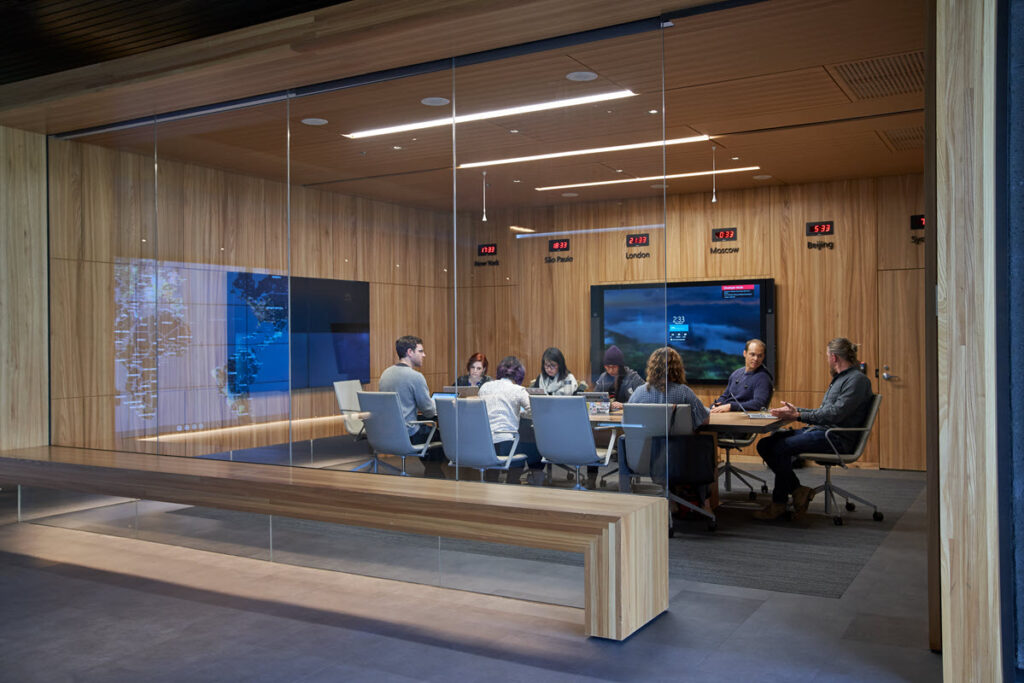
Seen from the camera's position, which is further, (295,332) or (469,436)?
(295,332)

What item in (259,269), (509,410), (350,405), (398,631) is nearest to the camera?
(398,631)

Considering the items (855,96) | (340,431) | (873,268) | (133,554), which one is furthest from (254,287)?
(873,268)

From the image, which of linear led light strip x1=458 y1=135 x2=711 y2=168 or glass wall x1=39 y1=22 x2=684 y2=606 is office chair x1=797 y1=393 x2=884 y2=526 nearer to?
glass wall x1=39 y1=22 x2=684 y2=606

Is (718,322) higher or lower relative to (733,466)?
higher

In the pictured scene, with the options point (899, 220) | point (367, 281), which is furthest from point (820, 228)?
point (367, 281)

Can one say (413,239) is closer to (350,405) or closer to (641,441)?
(350,405)

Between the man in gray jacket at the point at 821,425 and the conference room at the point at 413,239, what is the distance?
0.35 m

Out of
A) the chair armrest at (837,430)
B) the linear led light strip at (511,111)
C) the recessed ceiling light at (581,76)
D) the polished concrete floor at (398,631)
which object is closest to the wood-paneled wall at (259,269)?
the linear led light strip at (511,111)

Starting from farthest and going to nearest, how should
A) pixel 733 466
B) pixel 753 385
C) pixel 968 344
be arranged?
pixel 753 385 → pixel 733 466 → pixel 968 344

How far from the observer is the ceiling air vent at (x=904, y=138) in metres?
7.36

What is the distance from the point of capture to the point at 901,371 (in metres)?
9.27

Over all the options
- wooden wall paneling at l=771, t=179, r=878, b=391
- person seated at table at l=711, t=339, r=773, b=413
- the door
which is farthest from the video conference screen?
the door

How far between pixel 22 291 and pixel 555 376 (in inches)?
187

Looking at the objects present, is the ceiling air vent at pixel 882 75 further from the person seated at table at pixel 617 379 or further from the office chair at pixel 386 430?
the office chair at pixel 386 430
